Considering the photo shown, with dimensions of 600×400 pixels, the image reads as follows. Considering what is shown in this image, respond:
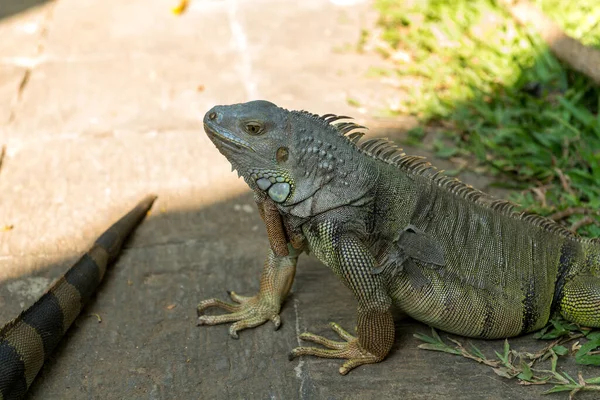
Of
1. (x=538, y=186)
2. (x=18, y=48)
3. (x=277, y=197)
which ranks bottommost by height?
(x=18, y=48)

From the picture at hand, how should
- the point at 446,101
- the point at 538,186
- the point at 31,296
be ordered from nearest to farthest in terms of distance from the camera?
the point at 31,296, the point at 538,186, the point at 446,101

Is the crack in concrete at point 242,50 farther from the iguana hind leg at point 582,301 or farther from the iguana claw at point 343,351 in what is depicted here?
the iguana hind leg at point 582,301

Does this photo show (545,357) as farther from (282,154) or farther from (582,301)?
(282,154)

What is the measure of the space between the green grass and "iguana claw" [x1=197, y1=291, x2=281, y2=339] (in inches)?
68.4

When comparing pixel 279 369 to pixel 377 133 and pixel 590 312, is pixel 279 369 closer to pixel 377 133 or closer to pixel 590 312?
pixel 590 312

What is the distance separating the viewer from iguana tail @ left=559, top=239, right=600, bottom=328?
3.04 meters

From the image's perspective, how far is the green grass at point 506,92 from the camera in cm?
433

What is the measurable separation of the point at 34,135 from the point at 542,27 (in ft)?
13.3

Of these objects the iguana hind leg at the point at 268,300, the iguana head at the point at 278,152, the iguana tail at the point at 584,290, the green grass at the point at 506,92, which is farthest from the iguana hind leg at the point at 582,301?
the iguana hind leg at the point at 268,300

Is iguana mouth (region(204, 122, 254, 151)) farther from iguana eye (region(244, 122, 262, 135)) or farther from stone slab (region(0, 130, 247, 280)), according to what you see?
stone slab (region(0, 130, 247, 280))

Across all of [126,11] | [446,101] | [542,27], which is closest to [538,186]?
[446,101]

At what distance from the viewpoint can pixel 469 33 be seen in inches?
235

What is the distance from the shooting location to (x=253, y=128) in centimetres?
279

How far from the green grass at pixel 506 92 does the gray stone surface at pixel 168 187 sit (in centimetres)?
33
